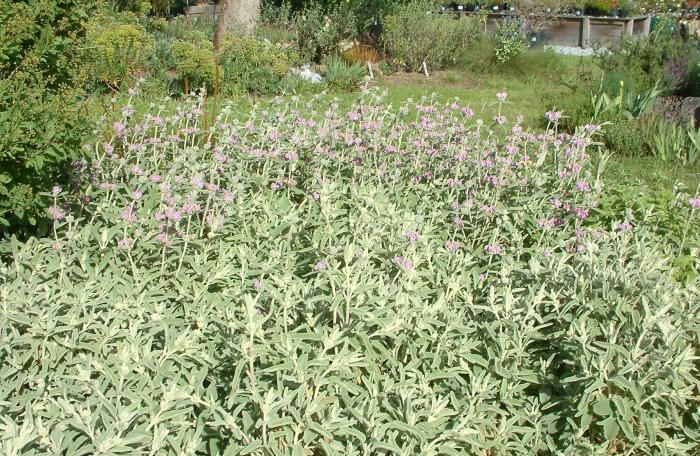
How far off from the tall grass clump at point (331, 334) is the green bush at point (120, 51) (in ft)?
12.8

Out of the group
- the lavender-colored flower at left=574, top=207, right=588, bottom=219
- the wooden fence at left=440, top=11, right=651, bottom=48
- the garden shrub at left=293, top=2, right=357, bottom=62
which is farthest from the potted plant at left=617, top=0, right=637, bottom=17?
the lavender-colored flower at left=574, top=207, right=588, bottom=219

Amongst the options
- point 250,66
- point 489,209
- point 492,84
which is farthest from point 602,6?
point 489,209

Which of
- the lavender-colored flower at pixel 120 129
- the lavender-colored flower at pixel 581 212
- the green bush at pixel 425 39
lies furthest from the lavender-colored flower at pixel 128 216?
the green bush at pixel 425 39

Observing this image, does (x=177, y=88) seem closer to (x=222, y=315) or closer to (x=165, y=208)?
(x=165, y=208)

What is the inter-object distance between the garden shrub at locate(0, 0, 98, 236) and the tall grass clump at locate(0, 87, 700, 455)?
27cm

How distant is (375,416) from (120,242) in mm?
1456

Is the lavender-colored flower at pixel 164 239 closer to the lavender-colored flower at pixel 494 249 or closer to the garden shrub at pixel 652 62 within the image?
the lavender-colored flower at pixel 494 249

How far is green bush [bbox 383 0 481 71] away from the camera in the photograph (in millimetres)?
11734

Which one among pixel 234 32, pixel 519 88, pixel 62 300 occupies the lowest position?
pixel 519 88

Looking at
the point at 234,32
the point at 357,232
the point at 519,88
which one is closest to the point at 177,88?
the point at 234,32

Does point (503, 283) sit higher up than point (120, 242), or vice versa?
point (120, 242)

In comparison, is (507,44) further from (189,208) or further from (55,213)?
(55,213)

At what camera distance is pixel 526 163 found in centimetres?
441

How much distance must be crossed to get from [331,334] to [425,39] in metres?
9.79
